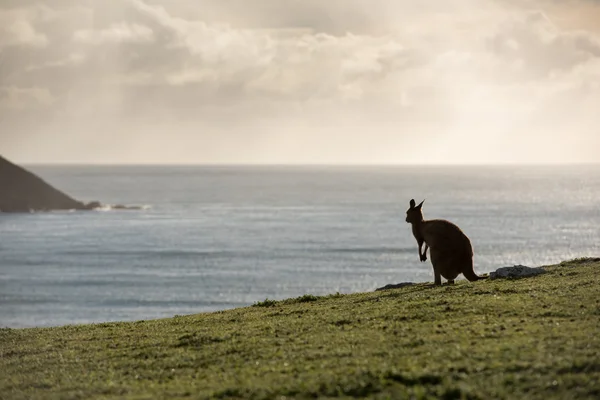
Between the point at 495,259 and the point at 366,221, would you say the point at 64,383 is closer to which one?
the point at 495,259

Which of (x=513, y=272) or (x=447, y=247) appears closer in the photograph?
(x=447, y=247)

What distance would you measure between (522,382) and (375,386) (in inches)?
95.2

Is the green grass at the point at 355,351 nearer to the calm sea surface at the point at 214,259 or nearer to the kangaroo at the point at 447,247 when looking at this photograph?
the kangaroo at the point at 447,247

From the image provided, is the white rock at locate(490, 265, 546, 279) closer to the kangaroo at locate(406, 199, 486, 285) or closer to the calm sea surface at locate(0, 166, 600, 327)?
the kangaroo at locate(406, 199, 486, 285)

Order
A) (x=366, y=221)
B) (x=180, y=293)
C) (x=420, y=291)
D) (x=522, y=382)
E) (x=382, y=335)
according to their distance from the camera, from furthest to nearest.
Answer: (x=366, y=221) < (x=180, y=293) < (x=420, y=291) < (x=382, y=335) < (x=522, y=382)

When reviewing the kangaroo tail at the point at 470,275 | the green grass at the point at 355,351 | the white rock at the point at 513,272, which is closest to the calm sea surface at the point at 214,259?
the white rock at the point at 513,272

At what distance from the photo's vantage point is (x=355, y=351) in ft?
59.1

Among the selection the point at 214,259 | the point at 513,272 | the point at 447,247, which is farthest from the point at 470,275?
the point at 214,259

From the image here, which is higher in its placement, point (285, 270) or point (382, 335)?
point (382, 335)

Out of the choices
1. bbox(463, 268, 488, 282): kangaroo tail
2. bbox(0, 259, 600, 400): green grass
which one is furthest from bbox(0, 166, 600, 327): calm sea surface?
bbox(0, 259, 600, 400): green grass

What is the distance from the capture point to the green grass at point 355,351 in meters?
15.1

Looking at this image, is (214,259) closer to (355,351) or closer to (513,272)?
(513,272)

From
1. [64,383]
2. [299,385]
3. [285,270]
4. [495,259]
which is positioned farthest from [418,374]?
[495,259]

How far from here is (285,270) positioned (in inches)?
4503
